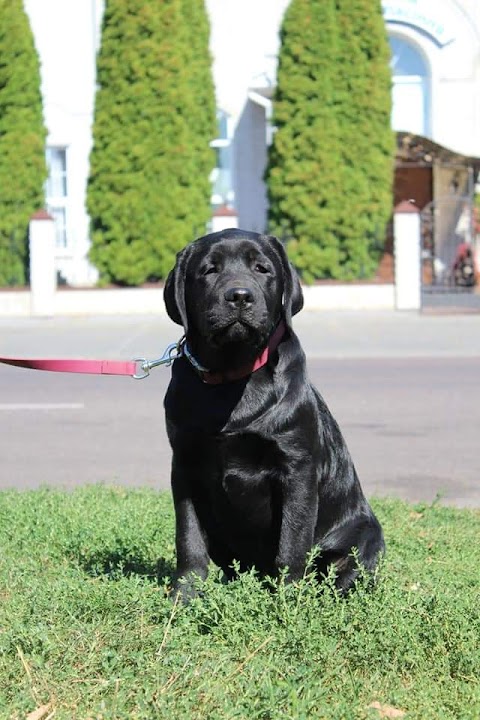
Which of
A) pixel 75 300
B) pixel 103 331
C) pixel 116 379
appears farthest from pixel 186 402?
pixel 75 300

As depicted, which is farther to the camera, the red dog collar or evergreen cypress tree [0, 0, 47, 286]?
evergreen cypress tree [0, 0, 47, 286]

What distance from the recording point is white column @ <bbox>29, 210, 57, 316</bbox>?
813 inches

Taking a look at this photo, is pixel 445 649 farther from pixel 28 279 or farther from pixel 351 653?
pixel 28 279

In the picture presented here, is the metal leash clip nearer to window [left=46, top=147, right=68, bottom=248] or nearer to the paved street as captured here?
the paved street

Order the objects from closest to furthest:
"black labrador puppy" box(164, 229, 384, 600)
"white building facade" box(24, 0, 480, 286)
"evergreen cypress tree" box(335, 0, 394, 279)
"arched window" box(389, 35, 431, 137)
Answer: "black labrador puppy" box(164, 229, 384, 600)
"evergreen cypress tree" box(335, 0, 394, 279)
"white building facade" box(24, 0, 480, 286)
"arched window" box(389, 35, 431, 137)

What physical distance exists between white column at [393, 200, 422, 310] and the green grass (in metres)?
16.0

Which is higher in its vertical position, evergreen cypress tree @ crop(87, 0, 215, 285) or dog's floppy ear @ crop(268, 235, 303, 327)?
evergreen cypress tree @ crop(87, 0, 215, 285)

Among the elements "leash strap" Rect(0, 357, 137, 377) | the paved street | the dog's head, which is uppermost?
the dog's head

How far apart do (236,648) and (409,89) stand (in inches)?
925

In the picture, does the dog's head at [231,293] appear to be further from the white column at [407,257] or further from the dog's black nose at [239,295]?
the white column at [407,257]

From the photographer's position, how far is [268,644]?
3.65 metres

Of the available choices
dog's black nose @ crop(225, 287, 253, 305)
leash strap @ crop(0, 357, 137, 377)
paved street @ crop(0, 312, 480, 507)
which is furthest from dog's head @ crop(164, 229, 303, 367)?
paved street @ crop(0, 312, 480, 507)

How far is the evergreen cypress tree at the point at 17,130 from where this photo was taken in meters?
21.5

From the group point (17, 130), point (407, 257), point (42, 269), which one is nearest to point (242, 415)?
point (407, 257)
